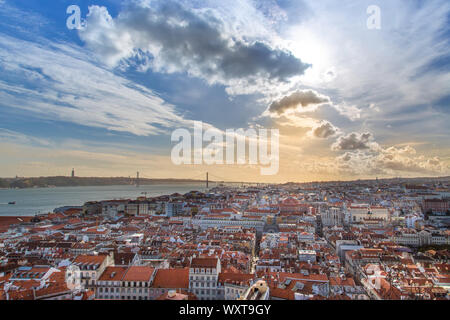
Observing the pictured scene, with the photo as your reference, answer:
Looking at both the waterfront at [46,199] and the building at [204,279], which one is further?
the waterfront at [46,199]

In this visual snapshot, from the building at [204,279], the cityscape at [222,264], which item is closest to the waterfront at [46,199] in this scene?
the cityscape at [222,264]

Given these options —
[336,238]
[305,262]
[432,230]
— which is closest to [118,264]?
[305,262]

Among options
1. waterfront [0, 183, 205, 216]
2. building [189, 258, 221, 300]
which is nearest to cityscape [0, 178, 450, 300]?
building [189, 258, 221, 300]

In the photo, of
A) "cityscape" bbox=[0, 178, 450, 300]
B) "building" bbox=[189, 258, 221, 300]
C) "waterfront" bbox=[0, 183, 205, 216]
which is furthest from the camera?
"waterfront" bbox=[0, 183, 205, 216]

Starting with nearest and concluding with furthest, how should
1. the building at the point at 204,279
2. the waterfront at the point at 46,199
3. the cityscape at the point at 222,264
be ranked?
the cityscape at the point at 222,264 → the building at the point at 204,279 → the waterfront at the point at 46,199

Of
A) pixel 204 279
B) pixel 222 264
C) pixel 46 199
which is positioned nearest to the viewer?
pixel 204 279

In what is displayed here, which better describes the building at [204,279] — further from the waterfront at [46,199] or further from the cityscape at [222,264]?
the waterfront at [46,199]

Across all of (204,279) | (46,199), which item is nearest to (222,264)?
(204,279)

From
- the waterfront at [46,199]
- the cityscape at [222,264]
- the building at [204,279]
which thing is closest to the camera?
the cityscape at [222,264]

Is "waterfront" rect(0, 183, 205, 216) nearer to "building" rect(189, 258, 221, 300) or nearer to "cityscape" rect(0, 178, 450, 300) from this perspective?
"cityscape" rect(0, 178, 450, 300)

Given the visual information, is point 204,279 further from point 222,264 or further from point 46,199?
point 46,199

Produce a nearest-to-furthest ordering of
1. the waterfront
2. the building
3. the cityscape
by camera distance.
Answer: the cityscape → the building → the waterfront
